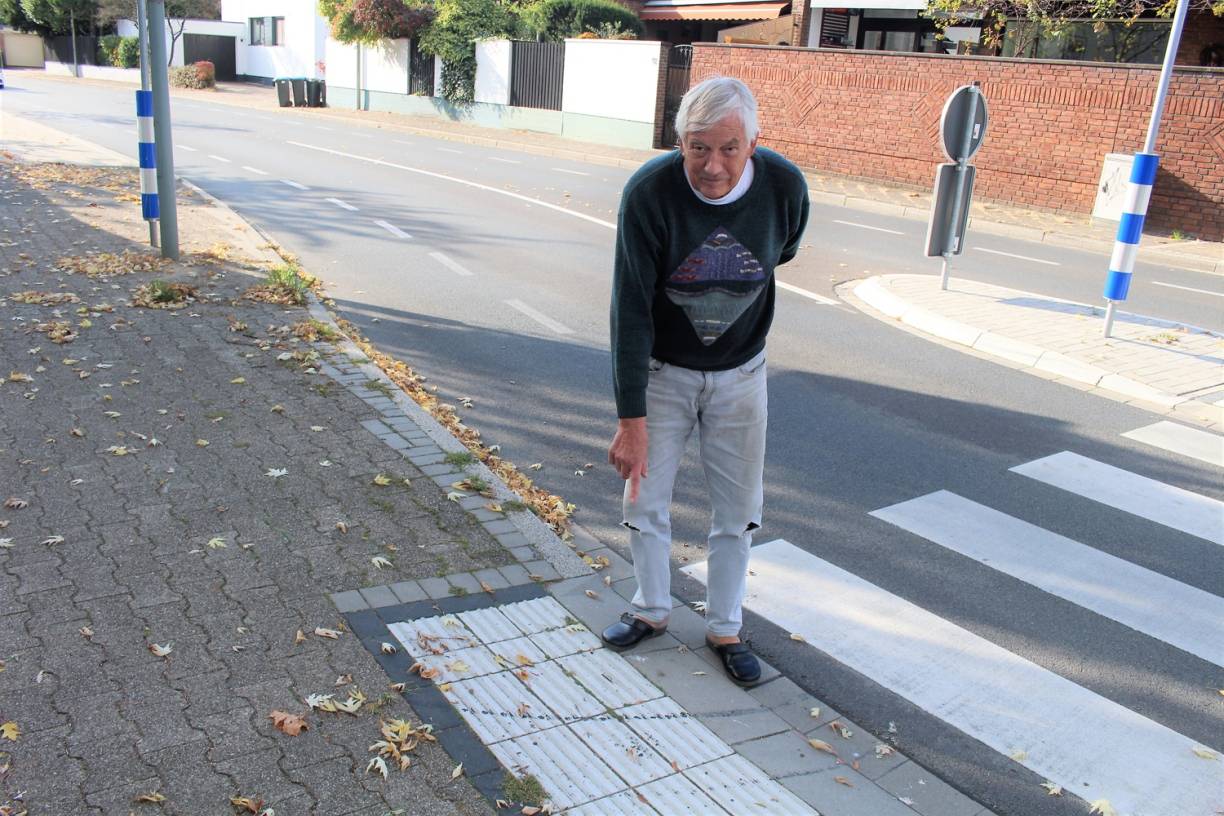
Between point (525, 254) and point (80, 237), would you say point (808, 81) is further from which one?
point (80, 237)

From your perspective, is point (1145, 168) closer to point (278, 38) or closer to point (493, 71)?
point (493, 71)

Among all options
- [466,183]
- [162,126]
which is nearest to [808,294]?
[162,126]

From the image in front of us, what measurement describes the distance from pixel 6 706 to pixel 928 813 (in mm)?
2842

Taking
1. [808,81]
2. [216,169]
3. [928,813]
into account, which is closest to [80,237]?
[216,169]

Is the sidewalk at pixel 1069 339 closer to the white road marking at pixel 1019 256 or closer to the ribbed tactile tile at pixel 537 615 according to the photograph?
the white road marking at pixel 1019 256

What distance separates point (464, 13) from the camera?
3394 centimetres

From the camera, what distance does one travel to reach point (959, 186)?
10.5 m

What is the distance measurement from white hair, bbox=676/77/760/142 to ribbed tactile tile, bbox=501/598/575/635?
6.20 feet

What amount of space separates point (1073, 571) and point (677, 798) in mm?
2677

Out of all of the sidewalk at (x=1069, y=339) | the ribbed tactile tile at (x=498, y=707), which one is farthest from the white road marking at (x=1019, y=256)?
the ribbed tactile tile at (x=498, y=707)

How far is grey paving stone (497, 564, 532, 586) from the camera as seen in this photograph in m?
4.29

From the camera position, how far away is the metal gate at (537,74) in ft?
101

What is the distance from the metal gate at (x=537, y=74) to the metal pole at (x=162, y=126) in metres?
21.9

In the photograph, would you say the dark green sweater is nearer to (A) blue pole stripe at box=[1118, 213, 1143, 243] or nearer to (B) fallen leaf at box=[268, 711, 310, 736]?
(B) fallen leaf at box=[268, 711, 310, 736]
